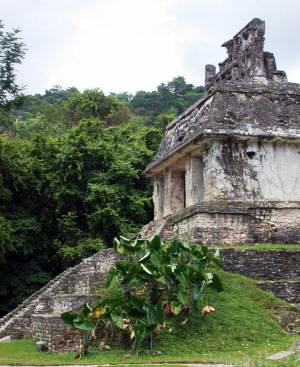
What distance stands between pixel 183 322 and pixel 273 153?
6.85m

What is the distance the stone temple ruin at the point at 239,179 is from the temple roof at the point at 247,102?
3 cm

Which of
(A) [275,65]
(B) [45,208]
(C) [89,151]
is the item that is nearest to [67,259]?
(B) [45,208]

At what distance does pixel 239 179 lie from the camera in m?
18.3

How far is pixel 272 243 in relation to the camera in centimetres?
1762

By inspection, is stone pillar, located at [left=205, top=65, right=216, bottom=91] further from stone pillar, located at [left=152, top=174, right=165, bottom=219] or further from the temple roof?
stone pillar, located at [left=152, top=174, right=165, bottom=219]

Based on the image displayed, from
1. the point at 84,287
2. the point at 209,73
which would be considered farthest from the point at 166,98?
the point at 84,287

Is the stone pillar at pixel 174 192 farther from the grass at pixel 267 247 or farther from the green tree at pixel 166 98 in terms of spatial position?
the green tree at pixel 166 98

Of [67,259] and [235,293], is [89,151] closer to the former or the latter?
[67,259]

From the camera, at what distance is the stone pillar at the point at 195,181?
19.4 metres

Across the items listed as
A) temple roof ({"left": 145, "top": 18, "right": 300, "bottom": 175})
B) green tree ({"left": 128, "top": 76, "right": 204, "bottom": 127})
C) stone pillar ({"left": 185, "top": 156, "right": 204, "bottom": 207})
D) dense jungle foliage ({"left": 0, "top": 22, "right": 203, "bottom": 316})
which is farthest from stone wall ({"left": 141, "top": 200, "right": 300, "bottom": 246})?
green tree ({"left": 128, "top": 76, "right": 204, "bottom": 127})

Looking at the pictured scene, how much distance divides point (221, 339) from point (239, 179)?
6155mm

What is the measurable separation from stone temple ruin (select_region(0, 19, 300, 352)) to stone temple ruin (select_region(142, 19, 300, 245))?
0.08 ft

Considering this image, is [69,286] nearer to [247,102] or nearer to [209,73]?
[247,102]

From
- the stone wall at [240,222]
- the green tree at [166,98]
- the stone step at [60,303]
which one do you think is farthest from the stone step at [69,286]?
the green tree at [166,98]
